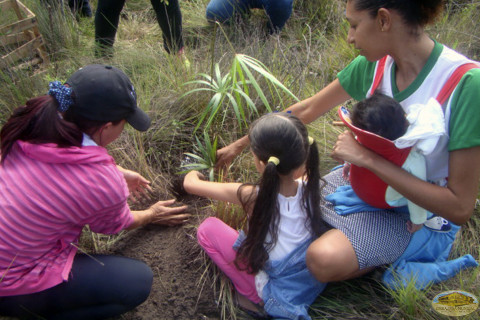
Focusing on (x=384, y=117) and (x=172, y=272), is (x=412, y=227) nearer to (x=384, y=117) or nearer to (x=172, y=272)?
(x=384, y=117)

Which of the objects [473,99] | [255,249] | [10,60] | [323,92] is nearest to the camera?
[473,99]

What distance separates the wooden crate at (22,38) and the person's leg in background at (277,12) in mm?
1775

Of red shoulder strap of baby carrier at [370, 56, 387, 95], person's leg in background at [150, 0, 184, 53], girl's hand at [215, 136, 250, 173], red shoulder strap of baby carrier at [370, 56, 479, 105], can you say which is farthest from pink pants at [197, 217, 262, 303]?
person's leg in background at [150, 0, 184, 53]

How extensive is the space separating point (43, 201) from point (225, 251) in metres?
0.71

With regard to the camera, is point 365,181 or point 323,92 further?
point 323,92

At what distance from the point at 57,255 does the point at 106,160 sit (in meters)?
0.40

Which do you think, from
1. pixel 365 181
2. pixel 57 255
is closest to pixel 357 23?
pixel 365 181

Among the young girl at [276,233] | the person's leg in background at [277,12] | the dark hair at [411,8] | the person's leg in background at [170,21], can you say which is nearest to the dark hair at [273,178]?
the young girl at [276,233]

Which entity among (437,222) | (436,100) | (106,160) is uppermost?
(436,100)

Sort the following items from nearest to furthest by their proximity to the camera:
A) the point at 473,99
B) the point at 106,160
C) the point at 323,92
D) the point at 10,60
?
the point at 473,99
the point at 106,160
the point at 323,92
the point at 10,60

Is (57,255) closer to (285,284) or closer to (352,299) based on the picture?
(285,284)

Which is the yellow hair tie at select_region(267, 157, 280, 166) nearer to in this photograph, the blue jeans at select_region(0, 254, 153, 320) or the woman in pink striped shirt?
the woman in pink striped shirt

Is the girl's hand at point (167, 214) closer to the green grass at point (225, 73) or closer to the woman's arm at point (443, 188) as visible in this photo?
the green grass at point (225, 73)

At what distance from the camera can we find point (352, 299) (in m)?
1.64
